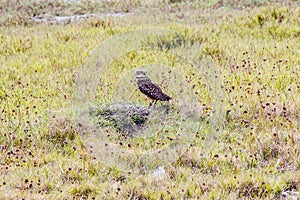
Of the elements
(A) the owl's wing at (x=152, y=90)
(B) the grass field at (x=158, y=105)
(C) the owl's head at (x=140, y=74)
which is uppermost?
(C) the owl's head at (x=140, y=74)

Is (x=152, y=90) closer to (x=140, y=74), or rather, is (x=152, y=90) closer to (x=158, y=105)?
(x=140, y=74)

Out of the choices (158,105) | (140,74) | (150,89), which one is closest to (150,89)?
(150,89)

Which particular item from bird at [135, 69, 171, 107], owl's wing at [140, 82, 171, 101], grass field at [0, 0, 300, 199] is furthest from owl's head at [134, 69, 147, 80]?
grass field at [0, 0, 300, 199]

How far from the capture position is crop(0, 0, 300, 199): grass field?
4328 millimetres

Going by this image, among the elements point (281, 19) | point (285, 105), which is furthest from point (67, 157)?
point (281, 19)

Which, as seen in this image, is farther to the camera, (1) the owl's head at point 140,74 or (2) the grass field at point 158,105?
(1) the owl's head at point 140,74

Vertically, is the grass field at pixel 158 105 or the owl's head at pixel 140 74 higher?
the owl's head at pixel 140 74

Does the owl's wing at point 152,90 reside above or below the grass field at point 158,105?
above

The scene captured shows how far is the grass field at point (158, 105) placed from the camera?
433 cm

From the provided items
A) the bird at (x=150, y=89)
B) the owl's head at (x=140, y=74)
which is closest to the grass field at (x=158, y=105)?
the bird at (x=150, y=89)

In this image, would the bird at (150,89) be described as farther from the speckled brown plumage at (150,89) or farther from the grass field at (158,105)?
the grass field at (158,105)

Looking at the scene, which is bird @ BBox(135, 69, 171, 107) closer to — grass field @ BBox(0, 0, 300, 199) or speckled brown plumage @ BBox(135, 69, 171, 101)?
speckled brown plumage @ BBox(135, 69, 171, 101)

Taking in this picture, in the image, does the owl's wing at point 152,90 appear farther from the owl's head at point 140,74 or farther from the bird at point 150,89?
the owl's head at point 140,74

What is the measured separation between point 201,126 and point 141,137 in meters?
0.60
